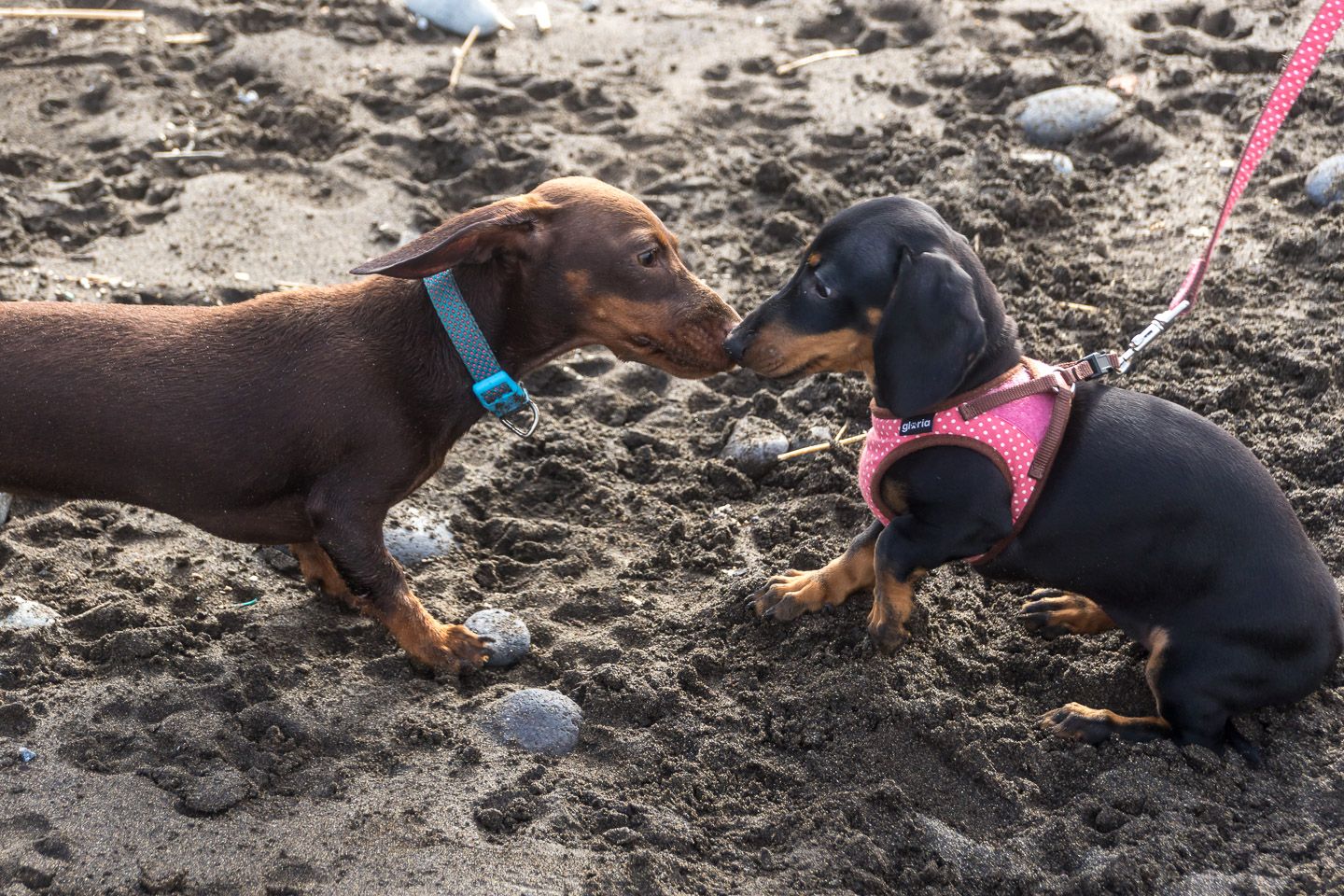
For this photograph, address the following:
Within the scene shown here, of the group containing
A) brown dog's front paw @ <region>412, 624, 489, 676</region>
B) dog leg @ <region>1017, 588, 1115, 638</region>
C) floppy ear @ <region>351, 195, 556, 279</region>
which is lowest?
brown dog's front paw @ <region>412, 624, 489, 676</region>

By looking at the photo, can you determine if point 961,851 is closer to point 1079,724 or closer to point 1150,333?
point 1079,724

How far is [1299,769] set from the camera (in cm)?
369

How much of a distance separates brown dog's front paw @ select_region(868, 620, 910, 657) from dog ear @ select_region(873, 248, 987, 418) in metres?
0.75

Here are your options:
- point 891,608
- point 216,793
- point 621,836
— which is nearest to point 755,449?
point 891,608

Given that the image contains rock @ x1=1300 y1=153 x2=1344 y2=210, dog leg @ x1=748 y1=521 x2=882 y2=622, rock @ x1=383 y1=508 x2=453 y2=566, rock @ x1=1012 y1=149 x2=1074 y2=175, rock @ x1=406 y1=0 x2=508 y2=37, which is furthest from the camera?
rock @ x1=406 y1=0 x2=508 y2=37

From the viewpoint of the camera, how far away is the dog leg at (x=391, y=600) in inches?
163

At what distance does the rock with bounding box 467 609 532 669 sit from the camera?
4348 millimetres

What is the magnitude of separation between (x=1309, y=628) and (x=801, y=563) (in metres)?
1.70

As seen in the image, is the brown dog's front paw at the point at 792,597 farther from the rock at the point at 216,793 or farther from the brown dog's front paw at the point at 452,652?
the rock at the point at 216,793

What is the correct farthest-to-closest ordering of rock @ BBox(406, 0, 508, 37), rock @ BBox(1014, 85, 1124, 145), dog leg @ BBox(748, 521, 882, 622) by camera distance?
rock @ BBox(406, 0, 508, 37)
rock @ BBox(1014, 85, 1124, 145)
dog leg @ BBox(748, 521, 882, 622)

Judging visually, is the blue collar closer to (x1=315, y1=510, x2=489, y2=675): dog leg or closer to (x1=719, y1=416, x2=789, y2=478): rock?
(x1=315, y1=510, x2=489, y2=675): dog leg

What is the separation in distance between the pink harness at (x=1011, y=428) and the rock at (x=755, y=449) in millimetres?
1261

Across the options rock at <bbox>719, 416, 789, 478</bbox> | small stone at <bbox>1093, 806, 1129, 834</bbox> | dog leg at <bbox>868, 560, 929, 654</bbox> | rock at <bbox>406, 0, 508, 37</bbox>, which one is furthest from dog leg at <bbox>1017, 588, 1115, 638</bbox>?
rock at <bbox>406, 0, 508, 37</bbox>

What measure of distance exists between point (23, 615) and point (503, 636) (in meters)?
1.69
